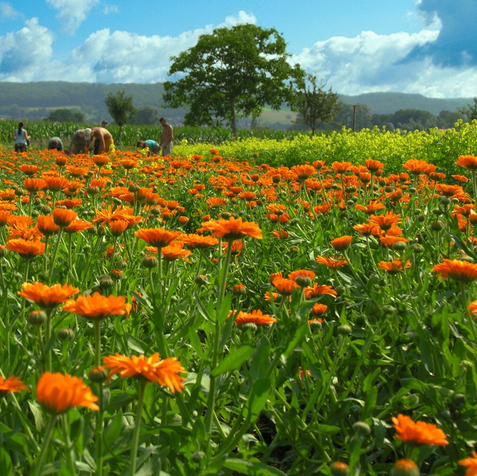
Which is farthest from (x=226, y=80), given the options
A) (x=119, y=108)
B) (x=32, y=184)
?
(x=32, y=184)

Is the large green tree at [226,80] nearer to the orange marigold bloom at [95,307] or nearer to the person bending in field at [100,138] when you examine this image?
the person bending in field at [100,138]

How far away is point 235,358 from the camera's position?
1237 millimetres

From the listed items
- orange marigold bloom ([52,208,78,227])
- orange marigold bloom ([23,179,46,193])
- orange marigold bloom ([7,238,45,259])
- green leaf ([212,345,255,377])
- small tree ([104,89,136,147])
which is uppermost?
small tree ([104,89,136,147])

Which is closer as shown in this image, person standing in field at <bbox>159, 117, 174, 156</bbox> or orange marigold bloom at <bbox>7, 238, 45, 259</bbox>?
orange marigold bloom at <bbox>7, 238, 45, 259</bbox>

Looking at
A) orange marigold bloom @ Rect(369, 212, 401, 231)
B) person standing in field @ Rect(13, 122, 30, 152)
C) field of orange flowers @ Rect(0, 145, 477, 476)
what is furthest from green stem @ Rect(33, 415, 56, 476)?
person standing in field @ Rect(13, 122, 30, 152)

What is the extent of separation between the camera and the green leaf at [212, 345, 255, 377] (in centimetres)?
122

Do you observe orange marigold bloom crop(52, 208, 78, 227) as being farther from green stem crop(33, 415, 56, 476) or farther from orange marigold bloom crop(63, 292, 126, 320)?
green stem crop(33, 415, 56, 476)

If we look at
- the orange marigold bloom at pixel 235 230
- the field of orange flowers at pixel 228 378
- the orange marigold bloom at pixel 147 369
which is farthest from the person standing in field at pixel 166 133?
the orange marigold bloom at pixel 147 369

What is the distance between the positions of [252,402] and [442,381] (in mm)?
565

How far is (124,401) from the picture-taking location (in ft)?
3.99

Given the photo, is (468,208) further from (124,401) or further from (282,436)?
(124,401)

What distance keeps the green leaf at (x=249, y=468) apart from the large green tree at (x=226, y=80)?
117 ft

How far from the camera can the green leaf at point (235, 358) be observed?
1216 mm

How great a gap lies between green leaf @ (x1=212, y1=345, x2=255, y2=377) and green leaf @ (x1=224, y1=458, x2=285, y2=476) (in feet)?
0.68
